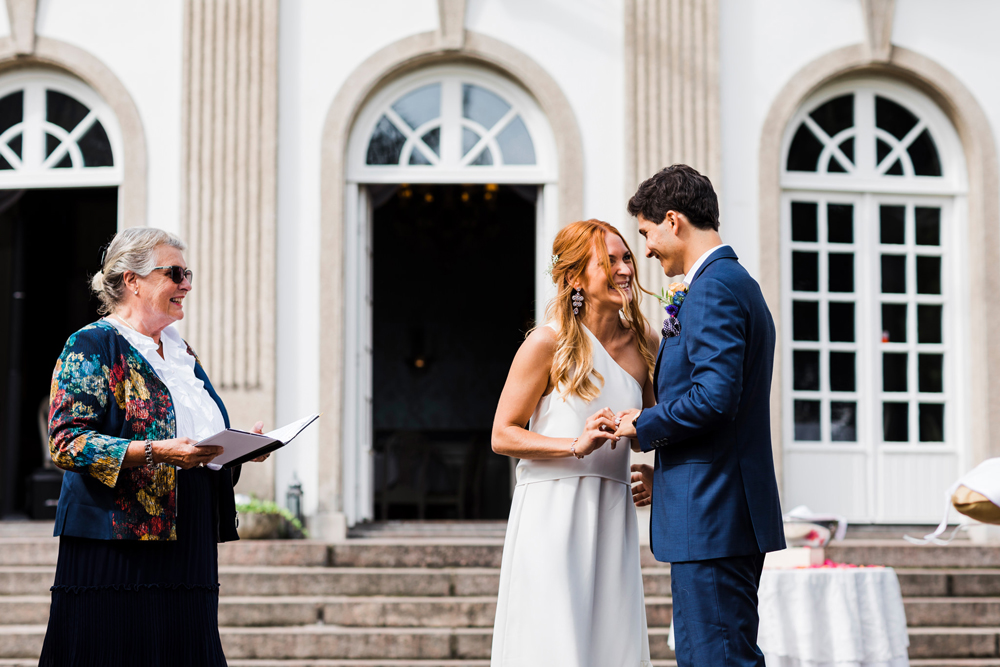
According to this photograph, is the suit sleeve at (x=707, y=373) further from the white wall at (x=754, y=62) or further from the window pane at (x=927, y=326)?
the window pane at (x=927, y=326)

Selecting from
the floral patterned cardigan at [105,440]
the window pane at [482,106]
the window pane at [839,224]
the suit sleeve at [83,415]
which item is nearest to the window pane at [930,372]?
the window pane at [839,224]

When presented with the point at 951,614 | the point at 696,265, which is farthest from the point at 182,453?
the point at 951,614

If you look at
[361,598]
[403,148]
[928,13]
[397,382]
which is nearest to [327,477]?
[361,598]

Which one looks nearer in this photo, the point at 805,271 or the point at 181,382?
the point at 181,382

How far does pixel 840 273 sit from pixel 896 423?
46.6 inches

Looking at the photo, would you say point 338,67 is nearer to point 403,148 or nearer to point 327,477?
point 403,148

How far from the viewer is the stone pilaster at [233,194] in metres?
7.13

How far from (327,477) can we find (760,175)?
374 centimetres

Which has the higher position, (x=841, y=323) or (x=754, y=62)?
(x=754, y=62)

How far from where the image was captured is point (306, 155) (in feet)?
24.1

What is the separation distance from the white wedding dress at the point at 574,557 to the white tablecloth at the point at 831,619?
1.58 m

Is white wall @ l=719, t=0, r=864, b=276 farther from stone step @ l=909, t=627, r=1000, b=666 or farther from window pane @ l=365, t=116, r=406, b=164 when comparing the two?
stone step @ l=909, t=627, r=1000, b=666

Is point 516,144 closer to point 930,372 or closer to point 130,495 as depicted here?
point 930,372

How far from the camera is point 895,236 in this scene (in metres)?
7.74
